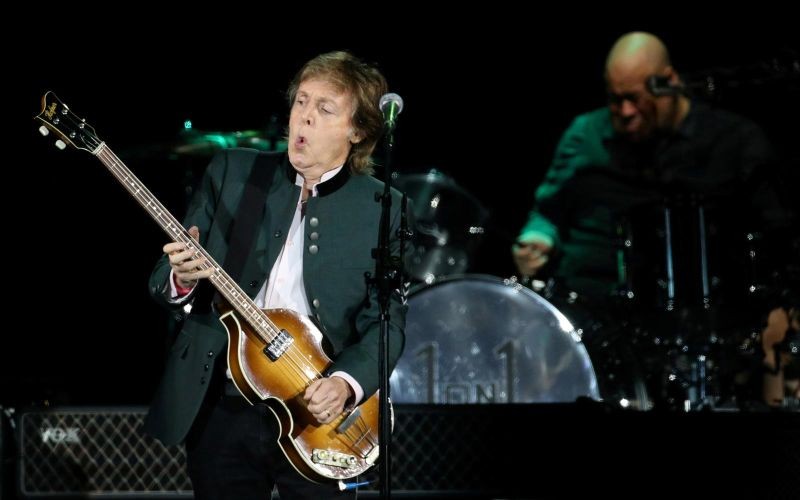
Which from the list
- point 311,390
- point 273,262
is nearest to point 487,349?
point 273,262

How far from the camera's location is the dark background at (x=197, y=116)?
6.35 meters

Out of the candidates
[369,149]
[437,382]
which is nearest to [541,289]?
[437,382]

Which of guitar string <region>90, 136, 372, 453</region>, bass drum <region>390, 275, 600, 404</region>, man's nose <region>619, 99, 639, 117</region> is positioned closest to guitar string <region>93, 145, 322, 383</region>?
guitar string <region>90, 136, 372, 453</region>

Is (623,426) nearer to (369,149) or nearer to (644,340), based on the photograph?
(644,340)

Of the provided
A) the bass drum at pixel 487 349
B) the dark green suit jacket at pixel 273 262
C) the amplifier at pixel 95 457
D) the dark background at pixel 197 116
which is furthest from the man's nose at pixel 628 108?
the dark green suit jacket at pixel 273 262

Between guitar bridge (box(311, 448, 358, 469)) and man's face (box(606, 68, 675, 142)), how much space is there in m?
4.67

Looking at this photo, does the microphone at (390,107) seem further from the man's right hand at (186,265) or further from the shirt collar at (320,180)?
the man's right hand at (186,265)

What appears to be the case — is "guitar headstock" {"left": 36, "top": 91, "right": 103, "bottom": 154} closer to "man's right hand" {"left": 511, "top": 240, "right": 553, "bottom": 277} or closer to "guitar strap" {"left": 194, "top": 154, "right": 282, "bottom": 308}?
"guitar strap" {"left": 194, "top": 154, "right": 282, "bottom": 308}

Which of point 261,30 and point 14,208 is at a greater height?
point 261,30

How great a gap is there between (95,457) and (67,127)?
77.0 inches

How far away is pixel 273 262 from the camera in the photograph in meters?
2.88

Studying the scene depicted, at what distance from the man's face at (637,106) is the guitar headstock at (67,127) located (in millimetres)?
4855

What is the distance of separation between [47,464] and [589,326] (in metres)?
2.87

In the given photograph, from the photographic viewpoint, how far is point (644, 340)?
5316mm
